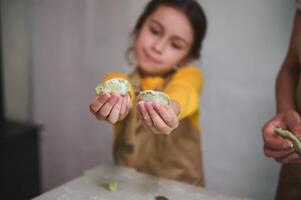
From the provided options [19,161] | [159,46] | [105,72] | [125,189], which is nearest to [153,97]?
[125,189]

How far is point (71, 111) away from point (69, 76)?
0.15 meters

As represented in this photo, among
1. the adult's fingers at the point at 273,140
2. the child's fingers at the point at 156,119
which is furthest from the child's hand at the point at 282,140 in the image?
the child's fingers at the point at 156,119

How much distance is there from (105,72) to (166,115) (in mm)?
765

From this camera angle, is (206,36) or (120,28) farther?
(120,28)

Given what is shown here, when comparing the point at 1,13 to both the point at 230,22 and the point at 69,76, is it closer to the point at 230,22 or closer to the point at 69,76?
the point at 69,76

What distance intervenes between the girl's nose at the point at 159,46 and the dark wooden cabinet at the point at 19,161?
2.42 feet

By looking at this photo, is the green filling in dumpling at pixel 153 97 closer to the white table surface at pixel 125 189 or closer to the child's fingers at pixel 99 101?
the child's fingers at pixel 99 101

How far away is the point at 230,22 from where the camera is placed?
1097 millimetres

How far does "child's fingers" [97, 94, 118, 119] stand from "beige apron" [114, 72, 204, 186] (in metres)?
0.39

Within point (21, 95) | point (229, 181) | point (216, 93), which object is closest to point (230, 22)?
point (216, 93)

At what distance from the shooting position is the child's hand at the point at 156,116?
1.99 ft

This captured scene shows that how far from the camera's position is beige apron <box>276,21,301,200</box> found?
781 mm

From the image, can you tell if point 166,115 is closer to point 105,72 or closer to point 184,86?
point 184,86

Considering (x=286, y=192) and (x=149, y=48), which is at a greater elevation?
(x=149, y=48)
